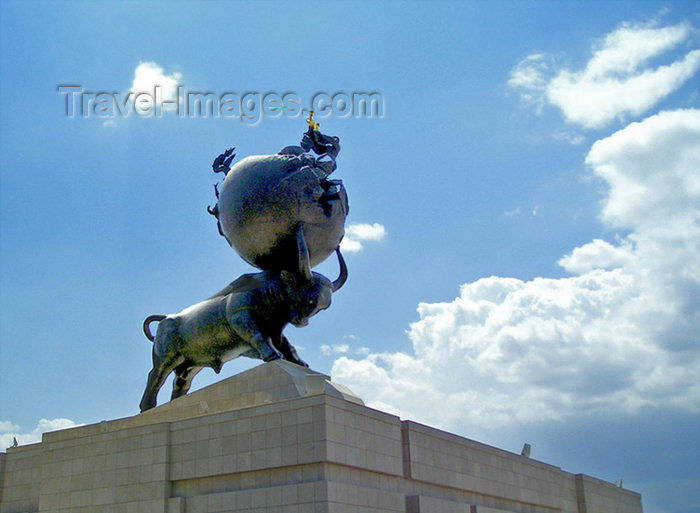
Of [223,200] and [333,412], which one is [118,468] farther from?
[223,200]

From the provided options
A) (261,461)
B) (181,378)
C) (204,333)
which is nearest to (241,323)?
(204,333)

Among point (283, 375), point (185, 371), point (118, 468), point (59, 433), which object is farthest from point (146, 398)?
point (283, 375)

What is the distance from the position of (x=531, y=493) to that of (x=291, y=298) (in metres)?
9.99

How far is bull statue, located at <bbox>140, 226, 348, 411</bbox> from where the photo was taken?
22172 millimetres

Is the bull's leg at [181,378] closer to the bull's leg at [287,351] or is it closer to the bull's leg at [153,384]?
the bull's leg at [153,384]

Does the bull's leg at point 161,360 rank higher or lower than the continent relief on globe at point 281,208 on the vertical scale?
lower

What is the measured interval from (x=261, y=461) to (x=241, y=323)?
5.51 metres

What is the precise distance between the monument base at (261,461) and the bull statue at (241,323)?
207 cm

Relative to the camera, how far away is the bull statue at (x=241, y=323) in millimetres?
22172

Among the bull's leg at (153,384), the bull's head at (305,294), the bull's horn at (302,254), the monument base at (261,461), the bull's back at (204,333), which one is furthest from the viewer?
the bull's leg at (153,384)

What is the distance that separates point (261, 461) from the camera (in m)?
17.4

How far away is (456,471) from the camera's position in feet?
69.7

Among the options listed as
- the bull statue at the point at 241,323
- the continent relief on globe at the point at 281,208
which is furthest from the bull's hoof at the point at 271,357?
the continent relief on globe at the point at 281,208

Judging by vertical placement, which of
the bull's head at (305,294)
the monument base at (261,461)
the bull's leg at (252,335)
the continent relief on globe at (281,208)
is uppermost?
the continent relief on globe at (281,208)
